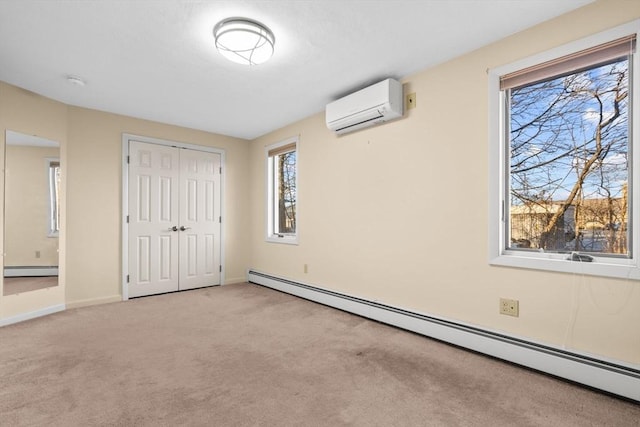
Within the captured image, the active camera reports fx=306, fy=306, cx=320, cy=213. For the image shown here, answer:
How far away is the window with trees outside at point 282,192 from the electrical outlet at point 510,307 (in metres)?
2.73

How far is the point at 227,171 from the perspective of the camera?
5.02 metres

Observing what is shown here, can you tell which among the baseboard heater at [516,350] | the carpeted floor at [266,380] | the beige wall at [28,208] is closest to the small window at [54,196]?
the beige wall at [28,208]

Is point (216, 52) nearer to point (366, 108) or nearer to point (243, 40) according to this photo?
point (243, 40)

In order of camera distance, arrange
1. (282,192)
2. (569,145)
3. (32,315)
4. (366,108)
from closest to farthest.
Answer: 1. (569,145)
2. (366,108)
3. (32,315)
4. (282,192)

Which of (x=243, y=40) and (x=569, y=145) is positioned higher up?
(x=243, y=40)

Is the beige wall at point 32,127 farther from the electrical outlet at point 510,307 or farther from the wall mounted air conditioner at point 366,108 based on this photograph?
the electrical outlet at point 510,307

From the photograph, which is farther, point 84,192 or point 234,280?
point 234,280

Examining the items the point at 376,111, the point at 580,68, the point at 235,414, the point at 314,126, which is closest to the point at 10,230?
the point at 235,414

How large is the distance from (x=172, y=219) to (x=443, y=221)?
3649mm

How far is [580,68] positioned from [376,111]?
150 cm

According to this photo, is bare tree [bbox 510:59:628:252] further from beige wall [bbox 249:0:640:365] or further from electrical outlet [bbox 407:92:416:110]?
electrical outlet [bbox 407:92:416:110]

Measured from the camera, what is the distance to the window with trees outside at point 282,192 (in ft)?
14.9

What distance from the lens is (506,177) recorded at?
93.9 inches

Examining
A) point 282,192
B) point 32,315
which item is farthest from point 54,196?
point 282,192
